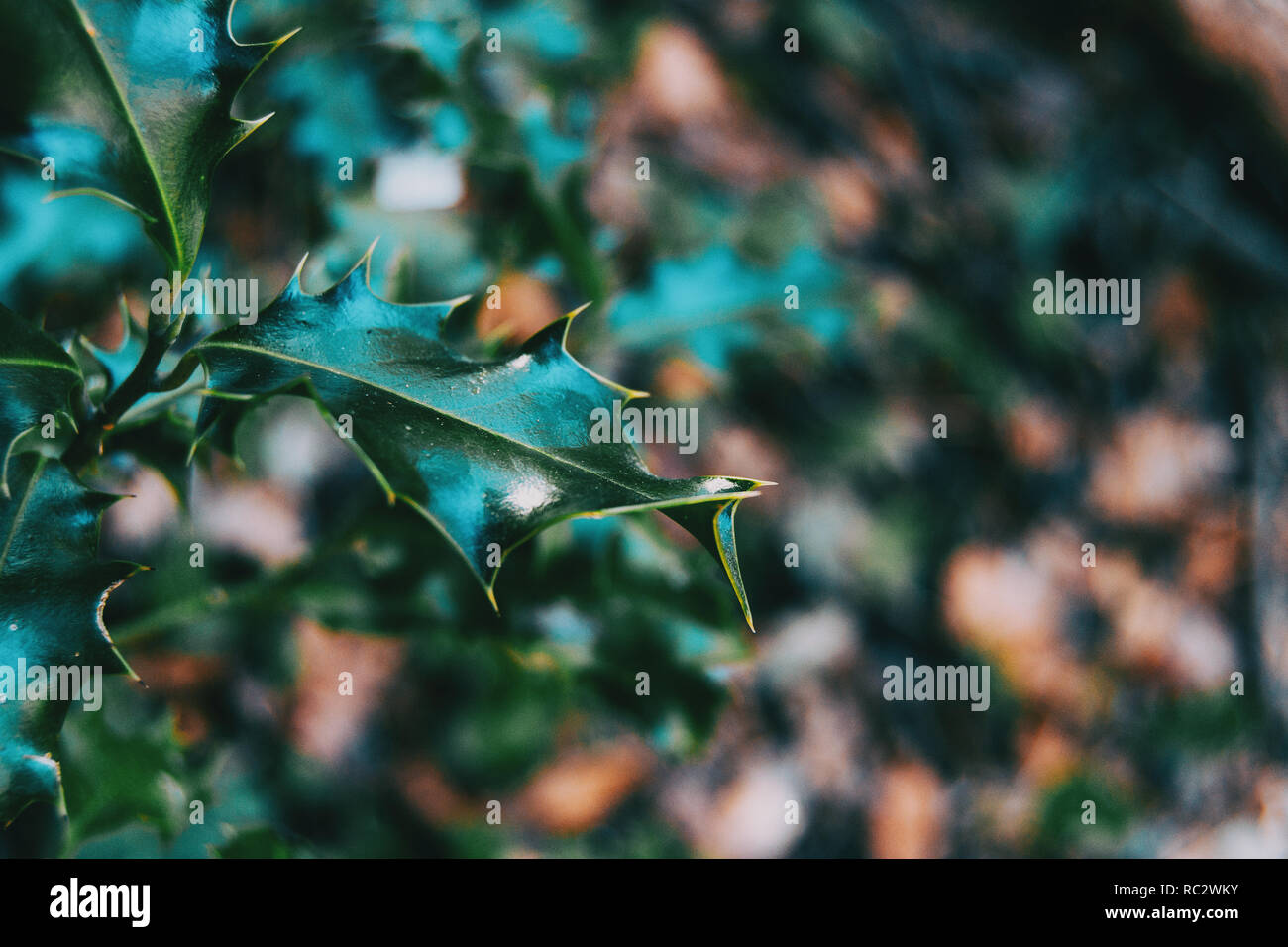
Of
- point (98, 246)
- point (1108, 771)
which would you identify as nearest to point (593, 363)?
point (98, 246)

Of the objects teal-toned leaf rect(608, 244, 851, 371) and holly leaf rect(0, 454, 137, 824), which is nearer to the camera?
holly leaf rect(0, 454, 137, 824)

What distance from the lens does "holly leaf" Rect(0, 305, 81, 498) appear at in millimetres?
370

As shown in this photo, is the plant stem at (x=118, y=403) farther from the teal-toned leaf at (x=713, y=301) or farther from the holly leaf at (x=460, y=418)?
the teal-toned leaf at (x=713, y=301)

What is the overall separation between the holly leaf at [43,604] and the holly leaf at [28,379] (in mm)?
15

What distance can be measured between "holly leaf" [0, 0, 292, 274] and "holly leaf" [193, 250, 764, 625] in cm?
7

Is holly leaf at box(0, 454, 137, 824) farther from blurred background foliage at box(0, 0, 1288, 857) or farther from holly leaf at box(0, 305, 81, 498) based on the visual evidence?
blurred background foliage at box(0, 0, 1288, 857)

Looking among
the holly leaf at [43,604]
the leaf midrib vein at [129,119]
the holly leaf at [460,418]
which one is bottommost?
the holly leaf at [43,604]

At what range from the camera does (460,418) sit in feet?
1.26

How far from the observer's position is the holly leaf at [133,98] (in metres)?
0.38

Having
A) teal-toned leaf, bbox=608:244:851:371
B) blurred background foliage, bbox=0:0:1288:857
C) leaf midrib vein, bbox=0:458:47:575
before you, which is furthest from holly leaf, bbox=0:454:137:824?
teal-toned leaf, bbox=608:244:851:371

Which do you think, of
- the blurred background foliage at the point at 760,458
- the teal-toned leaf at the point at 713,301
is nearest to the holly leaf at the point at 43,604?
the blurred background foliage at the point at 760,458

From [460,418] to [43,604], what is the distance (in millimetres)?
195
